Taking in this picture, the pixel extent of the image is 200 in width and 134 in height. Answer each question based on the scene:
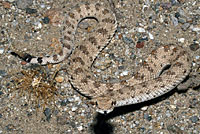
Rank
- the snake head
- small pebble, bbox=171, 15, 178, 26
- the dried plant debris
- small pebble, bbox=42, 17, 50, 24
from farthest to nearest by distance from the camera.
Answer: small pebble, bbox=42, 17, 50, 24 → small pebble, bbox=171, 15, 178, 26 → the dried plant debris → the snake head

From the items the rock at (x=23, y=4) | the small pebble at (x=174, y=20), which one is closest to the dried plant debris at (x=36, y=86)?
the rock at (x=23, y=4)

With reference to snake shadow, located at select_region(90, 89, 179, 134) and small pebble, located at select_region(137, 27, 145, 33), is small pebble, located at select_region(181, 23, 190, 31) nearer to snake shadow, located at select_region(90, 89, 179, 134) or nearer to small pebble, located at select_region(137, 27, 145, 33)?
small pebble, located at select_region(137, 27, 145, 33)

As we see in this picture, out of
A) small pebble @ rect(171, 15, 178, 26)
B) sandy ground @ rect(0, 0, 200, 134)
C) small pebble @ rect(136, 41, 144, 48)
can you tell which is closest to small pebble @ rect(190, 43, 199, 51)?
sandy ground @ rect(0, 0, 200, 134)

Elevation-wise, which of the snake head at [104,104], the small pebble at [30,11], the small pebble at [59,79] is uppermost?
the small pebble at [30,11]

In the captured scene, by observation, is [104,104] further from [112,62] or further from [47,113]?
[112,62]

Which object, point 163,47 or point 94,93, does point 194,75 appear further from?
point 94,93

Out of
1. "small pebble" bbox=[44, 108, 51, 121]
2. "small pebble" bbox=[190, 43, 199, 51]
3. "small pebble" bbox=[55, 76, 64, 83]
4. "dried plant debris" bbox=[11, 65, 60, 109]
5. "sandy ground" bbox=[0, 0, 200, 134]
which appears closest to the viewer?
"sandy ground" bbox=[0, 0, 200, 134]

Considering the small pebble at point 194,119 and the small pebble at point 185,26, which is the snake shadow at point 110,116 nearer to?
Answer: the small pebble at point 194,119

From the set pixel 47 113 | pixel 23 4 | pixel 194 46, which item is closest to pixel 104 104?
pixel 47 113
